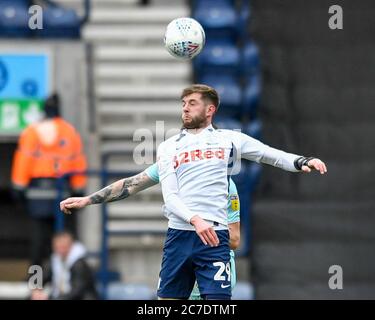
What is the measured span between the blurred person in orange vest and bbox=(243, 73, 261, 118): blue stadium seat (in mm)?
2368

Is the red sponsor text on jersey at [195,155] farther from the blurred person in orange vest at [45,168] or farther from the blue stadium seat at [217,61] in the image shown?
the blue stadium seat at [217,61]

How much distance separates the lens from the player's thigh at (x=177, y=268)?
27.2 feet

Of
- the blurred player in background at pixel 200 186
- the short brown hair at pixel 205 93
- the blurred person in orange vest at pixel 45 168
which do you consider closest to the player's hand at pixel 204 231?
the blurred player in background at pixel 200 186

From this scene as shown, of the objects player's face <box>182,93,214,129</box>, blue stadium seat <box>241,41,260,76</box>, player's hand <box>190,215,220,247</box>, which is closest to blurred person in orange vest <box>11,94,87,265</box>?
blue stadium seat <box>241,41,260,76</box>

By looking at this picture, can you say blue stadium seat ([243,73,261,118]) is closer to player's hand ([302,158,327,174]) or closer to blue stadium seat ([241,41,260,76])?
blue stadium seat ([241,41,260,76])

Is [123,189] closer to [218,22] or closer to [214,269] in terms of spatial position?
[214,269]

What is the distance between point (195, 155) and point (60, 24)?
285 inches

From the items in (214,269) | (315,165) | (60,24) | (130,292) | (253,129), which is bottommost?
(130,292)

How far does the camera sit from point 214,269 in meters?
8.20

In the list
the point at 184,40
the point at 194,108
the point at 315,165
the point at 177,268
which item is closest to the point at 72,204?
the point at 177,268

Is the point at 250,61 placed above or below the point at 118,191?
above

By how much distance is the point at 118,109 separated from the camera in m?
14.9

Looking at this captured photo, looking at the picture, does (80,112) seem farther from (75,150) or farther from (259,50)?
(259,50)

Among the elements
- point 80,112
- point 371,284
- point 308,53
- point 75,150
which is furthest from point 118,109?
point 371,284
